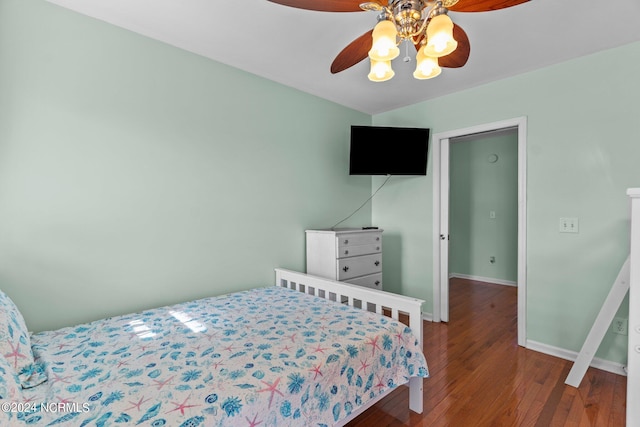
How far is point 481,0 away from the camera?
1.26 m

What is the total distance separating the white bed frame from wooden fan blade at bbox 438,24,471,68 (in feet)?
4.34

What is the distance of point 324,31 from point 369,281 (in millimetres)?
2057

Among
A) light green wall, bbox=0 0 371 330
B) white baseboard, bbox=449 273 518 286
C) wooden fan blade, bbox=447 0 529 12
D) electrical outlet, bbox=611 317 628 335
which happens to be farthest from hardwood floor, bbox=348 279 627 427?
wooden fan blade, bbox=447 0 529 12

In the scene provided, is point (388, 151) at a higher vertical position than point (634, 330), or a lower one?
higher

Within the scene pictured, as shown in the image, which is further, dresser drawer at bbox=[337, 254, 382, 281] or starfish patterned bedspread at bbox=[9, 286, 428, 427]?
dresser drawer at bbox=[337, 254, 382, 281]

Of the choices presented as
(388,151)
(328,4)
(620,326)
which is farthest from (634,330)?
(388,151)

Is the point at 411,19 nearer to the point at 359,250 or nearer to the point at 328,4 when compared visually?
the point at 328,4

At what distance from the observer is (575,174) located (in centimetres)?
234

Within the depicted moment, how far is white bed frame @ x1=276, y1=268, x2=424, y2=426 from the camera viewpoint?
170cm

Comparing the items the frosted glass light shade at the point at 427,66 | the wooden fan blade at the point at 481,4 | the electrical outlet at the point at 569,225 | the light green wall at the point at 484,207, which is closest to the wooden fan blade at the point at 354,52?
the frosted glass light shade at the point at 427,66

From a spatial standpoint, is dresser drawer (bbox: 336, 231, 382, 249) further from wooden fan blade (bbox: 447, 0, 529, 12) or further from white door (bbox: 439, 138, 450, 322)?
wooden fan blade (bbox: 447, 0, 529, 12)

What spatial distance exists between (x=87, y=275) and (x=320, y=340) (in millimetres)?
1449

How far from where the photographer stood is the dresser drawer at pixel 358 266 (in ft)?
8.68

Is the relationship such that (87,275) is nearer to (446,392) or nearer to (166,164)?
(166,164)
